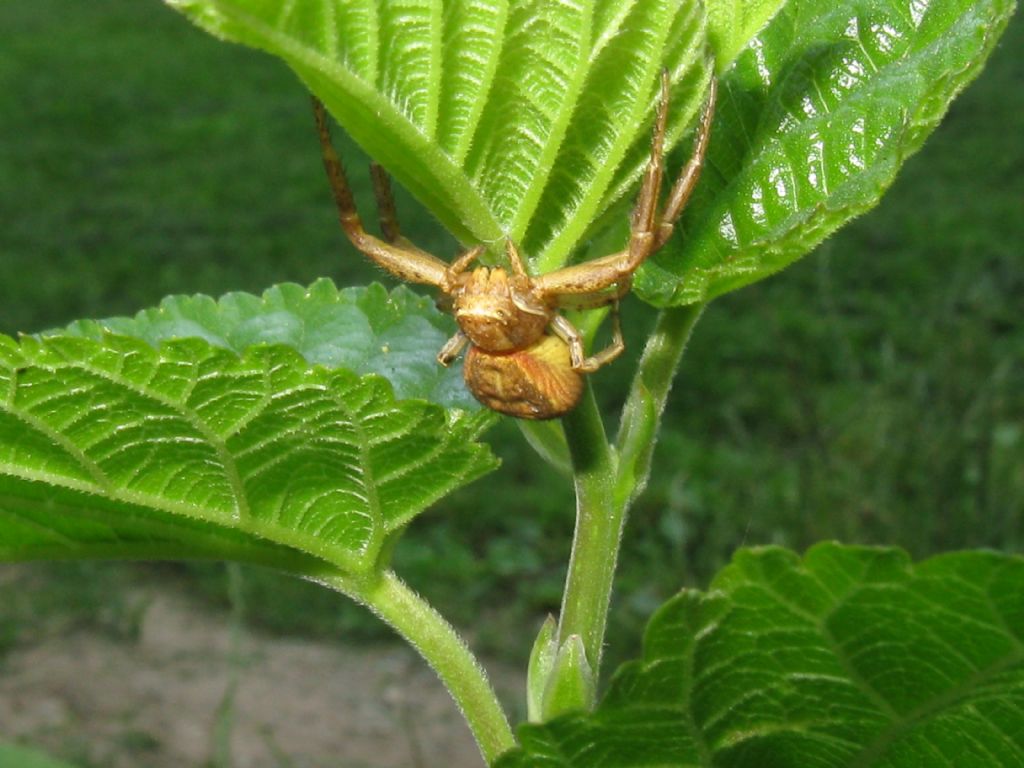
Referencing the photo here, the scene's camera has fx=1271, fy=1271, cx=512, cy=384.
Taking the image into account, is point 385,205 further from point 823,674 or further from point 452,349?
point 823,674

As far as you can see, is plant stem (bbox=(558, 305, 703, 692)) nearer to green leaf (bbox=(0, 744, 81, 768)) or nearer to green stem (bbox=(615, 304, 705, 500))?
green stem (bbox=(615, 304, 705, 500))

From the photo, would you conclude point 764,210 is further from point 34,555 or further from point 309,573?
point 34,555

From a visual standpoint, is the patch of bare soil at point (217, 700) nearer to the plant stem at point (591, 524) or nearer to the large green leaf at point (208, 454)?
the large green leaf at point (208, 454)

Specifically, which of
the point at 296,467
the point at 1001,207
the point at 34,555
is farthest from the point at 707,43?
the point at 1001,207

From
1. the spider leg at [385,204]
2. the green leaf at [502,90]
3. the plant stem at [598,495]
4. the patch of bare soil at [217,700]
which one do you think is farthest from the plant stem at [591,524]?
the patch of bare soil at [217,700]

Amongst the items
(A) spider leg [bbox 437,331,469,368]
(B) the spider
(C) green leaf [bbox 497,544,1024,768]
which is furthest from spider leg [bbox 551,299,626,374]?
(C) green leaf [bbox 497,544,1024,768]

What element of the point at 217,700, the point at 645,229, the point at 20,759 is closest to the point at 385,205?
the point at 645,229
